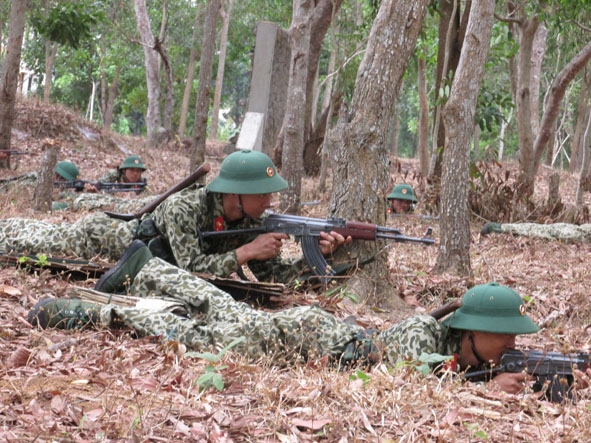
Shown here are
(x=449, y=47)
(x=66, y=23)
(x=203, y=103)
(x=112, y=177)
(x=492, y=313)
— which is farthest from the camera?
(x=449, y=47)

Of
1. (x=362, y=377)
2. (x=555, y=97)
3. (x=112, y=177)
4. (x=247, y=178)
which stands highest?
(x=555, y=97)

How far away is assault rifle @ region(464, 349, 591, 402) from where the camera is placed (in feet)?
13.0

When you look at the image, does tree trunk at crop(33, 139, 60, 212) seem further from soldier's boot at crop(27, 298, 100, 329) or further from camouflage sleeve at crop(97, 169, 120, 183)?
soldier's boot at crop(27, 298, 100, 329)

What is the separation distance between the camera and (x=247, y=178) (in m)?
5.46

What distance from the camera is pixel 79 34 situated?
12.8m

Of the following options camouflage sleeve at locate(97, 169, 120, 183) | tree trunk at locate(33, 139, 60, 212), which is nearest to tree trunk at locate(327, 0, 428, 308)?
tree trunk at locate(33, 139, 60, 212)

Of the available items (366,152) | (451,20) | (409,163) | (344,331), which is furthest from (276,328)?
(409,163)

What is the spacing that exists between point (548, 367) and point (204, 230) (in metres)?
2.66

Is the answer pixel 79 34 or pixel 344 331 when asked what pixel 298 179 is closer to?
pixel 79 34

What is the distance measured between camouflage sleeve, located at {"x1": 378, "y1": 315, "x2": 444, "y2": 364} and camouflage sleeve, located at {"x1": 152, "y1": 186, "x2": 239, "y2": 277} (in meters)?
1.54

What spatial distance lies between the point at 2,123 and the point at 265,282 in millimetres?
8311

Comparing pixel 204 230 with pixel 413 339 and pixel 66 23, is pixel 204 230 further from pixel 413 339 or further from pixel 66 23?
pixel 66 23

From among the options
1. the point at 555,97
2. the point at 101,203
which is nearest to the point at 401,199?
the point at 555,97

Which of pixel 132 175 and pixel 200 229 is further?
pixel 132 175
